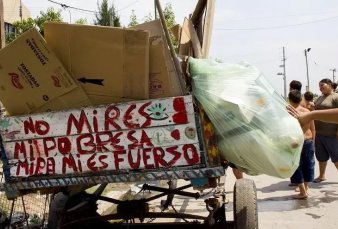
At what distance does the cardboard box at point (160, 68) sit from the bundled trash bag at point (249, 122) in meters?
0.17

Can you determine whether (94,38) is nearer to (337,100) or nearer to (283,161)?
(283,161)

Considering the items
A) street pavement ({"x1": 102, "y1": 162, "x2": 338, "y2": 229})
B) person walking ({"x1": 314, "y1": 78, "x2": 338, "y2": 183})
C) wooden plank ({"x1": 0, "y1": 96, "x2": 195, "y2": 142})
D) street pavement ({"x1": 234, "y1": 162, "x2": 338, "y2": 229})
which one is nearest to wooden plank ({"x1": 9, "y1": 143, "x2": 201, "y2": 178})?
wooden plank ({"x1": 0, "y1": 96, "x2": 195, "y2": 142})

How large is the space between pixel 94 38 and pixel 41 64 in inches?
16.5

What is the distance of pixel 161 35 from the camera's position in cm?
345

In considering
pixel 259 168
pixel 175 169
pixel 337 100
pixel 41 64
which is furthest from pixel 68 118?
pixel 337 100

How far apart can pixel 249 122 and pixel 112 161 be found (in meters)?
0.97

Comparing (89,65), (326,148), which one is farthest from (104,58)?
(326,148)

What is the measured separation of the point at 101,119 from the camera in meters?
3.44

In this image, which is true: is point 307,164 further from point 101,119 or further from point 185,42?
point 101,119

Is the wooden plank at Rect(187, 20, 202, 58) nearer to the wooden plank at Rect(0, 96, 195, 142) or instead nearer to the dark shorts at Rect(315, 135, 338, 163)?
the wooden plank at Rect(0, 96, 195, 142)

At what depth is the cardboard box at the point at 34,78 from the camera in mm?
3480

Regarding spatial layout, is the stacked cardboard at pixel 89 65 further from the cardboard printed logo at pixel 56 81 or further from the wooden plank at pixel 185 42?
the wooden plank at pixel 185 42

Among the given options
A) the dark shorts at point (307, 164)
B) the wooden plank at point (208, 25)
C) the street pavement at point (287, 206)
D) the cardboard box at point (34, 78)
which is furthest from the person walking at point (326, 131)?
the cardboard box at point (34, 78)

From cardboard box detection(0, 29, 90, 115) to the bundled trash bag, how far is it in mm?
895
